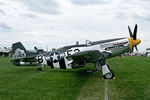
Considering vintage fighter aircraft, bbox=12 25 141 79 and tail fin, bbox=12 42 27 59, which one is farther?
tail fin, bbox=12 42 27 59

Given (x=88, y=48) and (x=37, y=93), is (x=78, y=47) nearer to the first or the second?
(x=88, y=48)

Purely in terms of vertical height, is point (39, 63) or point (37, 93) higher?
point (39, 63)

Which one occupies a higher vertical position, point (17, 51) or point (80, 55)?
point (17, 51)

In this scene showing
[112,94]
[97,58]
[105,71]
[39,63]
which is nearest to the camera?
[112,94]

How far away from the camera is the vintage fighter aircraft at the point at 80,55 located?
8.95 meters

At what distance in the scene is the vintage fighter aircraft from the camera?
8953mm

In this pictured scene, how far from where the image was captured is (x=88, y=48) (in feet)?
34.8

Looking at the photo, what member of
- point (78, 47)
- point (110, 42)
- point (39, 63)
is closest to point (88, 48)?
point (78, 47)

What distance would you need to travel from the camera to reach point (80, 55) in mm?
8484

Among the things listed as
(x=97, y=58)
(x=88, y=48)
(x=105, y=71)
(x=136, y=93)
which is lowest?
(x=136, y=93)

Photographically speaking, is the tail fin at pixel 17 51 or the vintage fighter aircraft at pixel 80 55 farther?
the tail fin at pixel 17 51

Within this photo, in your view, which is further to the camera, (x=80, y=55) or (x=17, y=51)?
(x=17, y=51)

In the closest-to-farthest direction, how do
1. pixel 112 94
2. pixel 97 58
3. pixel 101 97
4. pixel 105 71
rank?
pixel 101 97
pixel 112 94
pixel 105 71
pixel 97 58

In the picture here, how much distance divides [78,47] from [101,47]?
5.86 ft
